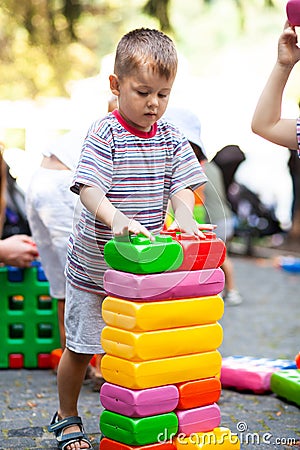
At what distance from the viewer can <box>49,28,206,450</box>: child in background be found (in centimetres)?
268

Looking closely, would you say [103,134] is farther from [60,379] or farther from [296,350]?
[296,350]

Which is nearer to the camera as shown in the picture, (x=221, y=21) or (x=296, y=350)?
(x=296, y=350)

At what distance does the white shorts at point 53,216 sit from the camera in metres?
4.01

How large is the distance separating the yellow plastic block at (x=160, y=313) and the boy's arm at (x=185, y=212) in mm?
240

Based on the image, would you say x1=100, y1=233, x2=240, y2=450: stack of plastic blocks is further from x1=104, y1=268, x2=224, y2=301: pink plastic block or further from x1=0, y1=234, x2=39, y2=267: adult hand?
x1=0, y1=234, x2=39, y2=267: adult hand

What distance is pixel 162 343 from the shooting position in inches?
104

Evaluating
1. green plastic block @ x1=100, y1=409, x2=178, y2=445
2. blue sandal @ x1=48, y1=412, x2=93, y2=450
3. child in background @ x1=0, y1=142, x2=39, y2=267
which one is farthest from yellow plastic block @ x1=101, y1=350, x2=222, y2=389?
child in background @ x1=0, y1=142, x2=39, y2=267

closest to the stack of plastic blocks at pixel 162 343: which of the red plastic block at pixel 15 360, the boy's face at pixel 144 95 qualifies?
the boy's face at pixel 144 95

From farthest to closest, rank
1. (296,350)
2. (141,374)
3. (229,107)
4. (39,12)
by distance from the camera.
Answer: (229,107) < (39,12) < (296,350) < (141,374)

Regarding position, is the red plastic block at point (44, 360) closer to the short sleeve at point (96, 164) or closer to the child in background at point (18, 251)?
the child in background at point (18, 251)

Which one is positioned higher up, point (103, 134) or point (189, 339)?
point (103, 134)

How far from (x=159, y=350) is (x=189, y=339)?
0.44 feet

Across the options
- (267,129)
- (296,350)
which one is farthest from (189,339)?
(296,350)

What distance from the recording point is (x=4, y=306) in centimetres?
458
